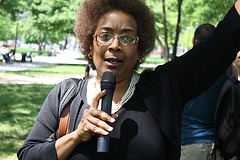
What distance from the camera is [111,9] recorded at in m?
2.32

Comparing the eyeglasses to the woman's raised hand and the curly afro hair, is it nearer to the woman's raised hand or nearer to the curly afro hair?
the curly afro hair

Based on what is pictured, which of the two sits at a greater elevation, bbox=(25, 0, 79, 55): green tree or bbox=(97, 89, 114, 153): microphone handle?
bbox=(25, 0, 79, 55): green tree

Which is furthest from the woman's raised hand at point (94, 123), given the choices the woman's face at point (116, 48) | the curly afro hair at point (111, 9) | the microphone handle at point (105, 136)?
the curly afro hair at point (111, 9)

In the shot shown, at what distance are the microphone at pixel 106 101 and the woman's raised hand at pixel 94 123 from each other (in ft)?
0.09

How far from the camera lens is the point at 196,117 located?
11.6 ft

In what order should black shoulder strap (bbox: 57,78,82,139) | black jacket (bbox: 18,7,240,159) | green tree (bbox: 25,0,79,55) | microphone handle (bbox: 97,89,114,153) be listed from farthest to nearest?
green tree (bbox: 25,0,79,55) < black shoulder strap (bbox: 57,78,82,139) < black jacket (bbox: 18,7,240,159) < microphone handle (bbox: 97,89,114,153)

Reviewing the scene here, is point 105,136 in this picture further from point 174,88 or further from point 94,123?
point 174,88

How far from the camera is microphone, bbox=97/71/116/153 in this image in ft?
5.35

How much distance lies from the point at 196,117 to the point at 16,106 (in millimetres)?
6759

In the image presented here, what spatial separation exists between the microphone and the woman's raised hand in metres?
0.03

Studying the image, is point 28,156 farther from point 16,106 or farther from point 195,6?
point 195,6

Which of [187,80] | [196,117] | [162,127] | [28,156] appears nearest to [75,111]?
[28,156]

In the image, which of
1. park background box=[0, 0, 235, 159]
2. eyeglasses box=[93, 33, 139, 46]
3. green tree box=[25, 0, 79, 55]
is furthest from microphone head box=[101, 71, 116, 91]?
green tree box=[25, 0, 79, 55]

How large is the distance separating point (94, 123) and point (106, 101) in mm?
138
